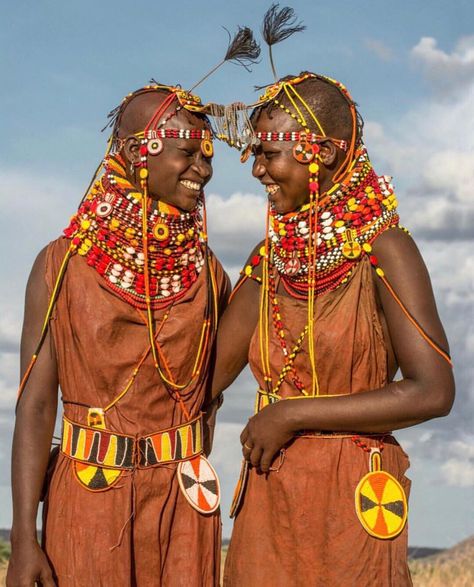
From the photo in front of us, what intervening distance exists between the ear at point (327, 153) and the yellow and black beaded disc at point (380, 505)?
1.51 meters

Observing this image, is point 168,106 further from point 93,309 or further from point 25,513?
point 25,513

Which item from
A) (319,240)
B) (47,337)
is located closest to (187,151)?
(319,240)

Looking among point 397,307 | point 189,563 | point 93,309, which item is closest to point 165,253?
point 93,309

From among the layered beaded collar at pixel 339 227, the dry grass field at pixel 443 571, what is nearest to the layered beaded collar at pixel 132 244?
the layered beaded collar at pixel 339 227

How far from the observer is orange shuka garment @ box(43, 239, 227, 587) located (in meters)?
5.09

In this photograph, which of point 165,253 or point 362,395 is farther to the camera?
point 165,253

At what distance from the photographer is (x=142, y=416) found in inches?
203

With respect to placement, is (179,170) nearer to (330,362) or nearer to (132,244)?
(132,244)

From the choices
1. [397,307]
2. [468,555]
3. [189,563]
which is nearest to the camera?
[397,307]

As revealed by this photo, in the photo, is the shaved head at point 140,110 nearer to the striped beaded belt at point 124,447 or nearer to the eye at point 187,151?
the eye at point 187,151

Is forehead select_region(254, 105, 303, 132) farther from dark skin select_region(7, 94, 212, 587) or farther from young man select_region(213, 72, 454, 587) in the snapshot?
dark skin select_region(7, 94, 212, 587)

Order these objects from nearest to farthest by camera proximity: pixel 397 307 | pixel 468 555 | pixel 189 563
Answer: pixel 397 307, pixel 189 563, pixel 468 555

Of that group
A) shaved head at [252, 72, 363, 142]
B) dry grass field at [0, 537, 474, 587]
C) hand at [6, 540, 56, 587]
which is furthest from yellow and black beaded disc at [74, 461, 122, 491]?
dry grass field at [0, 537, 474, 587]

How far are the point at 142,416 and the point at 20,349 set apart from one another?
0.73 m
